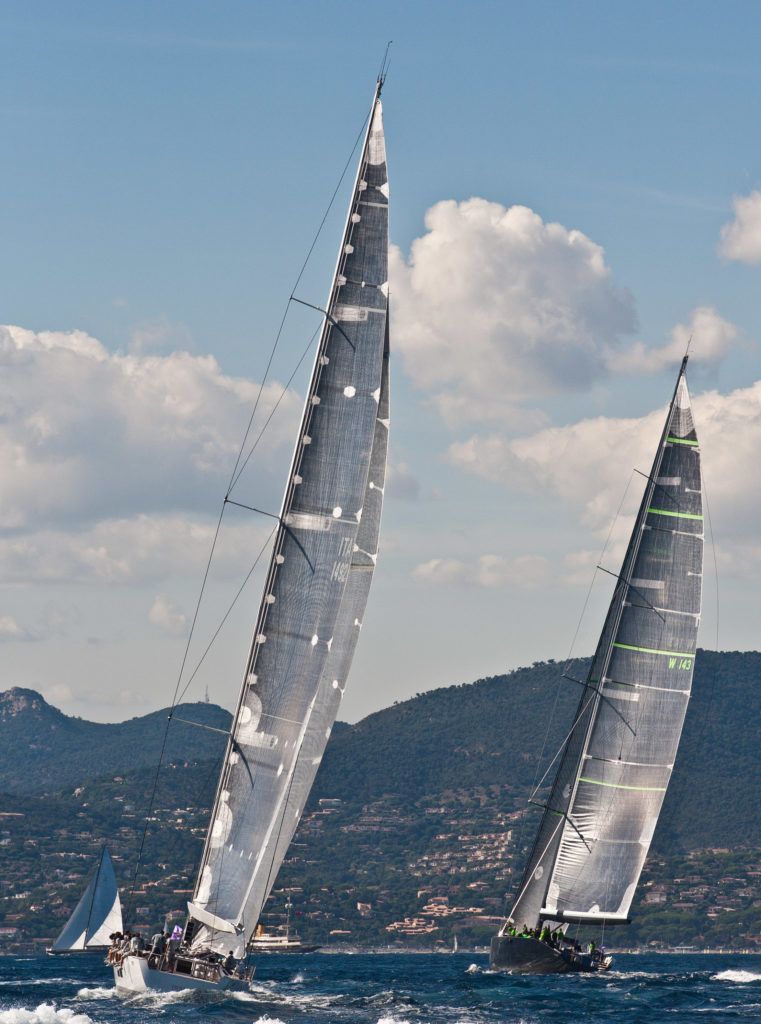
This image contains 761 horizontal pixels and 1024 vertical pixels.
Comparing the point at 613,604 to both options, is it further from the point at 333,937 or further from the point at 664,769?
the point at 333,937

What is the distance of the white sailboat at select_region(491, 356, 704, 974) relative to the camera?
57.3 m

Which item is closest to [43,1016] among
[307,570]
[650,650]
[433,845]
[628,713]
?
[307,570]

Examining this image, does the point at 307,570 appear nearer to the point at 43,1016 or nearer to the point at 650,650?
the point at 43,1016

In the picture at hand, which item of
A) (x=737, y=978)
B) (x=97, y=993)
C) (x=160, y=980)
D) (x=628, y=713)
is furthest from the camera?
(x=737, y=978)

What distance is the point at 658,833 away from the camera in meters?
61.0

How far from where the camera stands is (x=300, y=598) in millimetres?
40938

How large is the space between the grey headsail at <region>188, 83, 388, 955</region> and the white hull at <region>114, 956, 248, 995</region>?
3.33 feet

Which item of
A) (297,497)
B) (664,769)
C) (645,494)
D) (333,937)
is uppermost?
(645,494)

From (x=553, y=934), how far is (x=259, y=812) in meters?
20.5

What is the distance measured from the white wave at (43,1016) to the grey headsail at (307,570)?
12.5 feet

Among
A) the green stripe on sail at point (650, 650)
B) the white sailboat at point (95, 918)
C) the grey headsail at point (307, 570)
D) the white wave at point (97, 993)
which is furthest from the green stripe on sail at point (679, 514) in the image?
the white sailboat at point (95, 918)

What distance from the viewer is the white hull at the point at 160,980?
133ft

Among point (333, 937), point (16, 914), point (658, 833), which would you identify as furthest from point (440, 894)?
point (658, 833)

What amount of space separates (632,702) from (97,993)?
21014 mm
